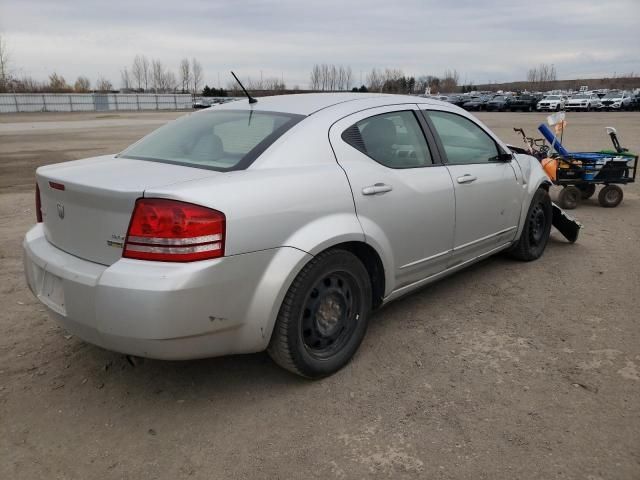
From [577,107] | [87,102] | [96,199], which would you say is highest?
[87,102]

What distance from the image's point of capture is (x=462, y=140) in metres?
4.29

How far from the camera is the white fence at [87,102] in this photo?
55.0 meters

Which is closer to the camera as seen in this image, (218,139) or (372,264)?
(218,139)

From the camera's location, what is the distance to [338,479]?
2.36 m

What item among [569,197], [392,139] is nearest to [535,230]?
[392,139]

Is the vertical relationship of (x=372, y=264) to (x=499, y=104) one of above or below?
below

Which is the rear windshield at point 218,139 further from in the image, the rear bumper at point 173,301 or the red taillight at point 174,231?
the rear bumper at point 173,301

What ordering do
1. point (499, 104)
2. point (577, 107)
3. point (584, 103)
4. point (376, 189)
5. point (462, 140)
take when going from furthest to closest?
point (499, 104)
point (577, 107)
point (584, 103)
point (462, 140)
point (376, 189)

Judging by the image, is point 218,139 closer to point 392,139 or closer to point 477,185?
point 392,139

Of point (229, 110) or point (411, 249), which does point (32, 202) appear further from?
point (411, 249)

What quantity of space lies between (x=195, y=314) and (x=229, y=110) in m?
1.73

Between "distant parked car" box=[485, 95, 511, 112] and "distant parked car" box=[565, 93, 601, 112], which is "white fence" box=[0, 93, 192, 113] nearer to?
"distant parked car" box=[485, 95, 511, 112]

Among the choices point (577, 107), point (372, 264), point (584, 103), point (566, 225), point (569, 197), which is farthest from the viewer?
point (577, 107)

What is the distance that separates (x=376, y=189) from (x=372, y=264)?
48 cm
